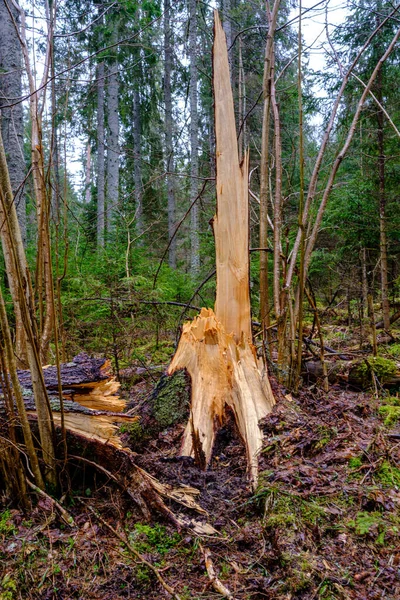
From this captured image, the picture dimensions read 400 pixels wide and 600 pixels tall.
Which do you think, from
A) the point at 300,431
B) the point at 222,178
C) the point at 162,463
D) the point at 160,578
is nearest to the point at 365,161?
the point at 222,178

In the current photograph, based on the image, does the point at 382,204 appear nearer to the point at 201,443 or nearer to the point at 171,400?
the point at 171,400

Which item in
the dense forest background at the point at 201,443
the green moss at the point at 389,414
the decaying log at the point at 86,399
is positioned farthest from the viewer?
the green moss at the point at 389,414

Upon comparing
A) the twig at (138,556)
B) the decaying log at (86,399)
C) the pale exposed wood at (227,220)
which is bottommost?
the twig at (138,556)

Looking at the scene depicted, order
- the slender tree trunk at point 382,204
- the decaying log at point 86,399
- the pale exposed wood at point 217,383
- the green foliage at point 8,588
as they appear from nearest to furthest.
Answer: the green foliage at point 8,588, the decaying log at point 86,399, the pale exposed wood at point 217,383, the slender tree trunk at point 382,204

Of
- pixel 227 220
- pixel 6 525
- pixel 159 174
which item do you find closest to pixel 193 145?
pixel 159 174

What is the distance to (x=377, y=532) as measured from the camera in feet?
5.94

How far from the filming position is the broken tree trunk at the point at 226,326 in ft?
9.39

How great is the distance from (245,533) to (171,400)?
1.20 m

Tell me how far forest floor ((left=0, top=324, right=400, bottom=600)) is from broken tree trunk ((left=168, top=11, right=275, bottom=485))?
0.91ft

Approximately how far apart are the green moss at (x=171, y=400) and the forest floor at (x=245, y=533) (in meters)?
0.22

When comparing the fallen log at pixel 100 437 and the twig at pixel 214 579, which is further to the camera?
the fallen log at pixel 100 437

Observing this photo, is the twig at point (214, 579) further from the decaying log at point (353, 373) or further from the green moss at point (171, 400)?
the decaying log at point (353, 373)

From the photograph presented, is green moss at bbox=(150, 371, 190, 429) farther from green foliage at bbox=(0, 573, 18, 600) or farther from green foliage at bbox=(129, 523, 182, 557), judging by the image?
green foliage at bbox=(0, 573, 18, 600)

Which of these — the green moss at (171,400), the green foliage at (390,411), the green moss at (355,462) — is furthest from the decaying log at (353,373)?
the green moss at (171,400)
